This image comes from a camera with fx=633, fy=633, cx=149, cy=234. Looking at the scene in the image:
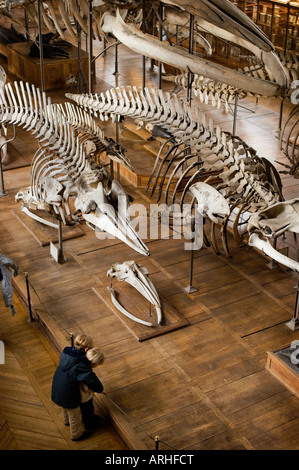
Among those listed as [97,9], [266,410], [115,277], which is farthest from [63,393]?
[97,9]

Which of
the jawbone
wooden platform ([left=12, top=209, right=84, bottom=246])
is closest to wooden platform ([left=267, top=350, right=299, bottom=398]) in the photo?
the jawbone

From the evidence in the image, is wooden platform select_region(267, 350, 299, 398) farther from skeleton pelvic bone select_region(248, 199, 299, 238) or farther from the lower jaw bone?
the lower jaw bone

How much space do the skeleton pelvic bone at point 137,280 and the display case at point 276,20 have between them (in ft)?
21.4

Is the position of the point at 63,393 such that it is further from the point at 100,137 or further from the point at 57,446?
the point at 100,137

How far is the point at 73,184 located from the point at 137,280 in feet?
4.41

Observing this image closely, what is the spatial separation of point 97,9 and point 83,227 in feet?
10.7

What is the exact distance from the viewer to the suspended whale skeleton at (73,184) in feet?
22.2

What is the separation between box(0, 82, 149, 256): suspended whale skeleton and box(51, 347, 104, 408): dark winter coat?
1.32m

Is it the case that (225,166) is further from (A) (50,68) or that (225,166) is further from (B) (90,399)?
(A) (50,68)

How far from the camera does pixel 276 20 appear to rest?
42.1ft

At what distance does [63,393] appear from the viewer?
5.50m

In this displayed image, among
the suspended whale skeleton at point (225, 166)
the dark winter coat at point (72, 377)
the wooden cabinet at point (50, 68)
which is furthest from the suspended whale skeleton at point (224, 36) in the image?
A: the wooden cabinet at point (50, 68)

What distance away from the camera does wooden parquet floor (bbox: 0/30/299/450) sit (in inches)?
226
